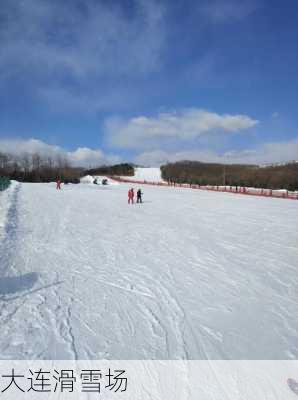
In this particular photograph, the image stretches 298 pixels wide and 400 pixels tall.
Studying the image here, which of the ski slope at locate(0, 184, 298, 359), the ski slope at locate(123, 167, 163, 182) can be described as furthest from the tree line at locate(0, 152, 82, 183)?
the ski slope at locate(0, 184, 298, 359)

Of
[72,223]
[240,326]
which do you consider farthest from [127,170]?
[240,326]

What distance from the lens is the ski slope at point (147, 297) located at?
3.44m

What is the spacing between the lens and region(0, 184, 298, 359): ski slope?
11.3ft

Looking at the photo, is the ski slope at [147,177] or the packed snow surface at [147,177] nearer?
the ski slope at [147,177]

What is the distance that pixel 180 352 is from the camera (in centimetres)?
333

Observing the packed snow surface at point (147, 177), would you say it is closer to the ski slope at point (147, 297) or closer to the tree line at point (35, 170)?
the tree line at point (35, 170)

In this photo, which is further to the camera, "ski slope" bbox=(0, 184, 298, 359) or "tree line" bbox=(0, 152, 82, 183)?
"tree line" bbox=(0, 152, 82, 183)

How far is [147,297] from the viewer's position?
475cm

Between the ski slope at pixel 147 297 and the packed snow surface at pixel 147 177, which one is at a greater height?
the packed snow surface at pixel 147 177

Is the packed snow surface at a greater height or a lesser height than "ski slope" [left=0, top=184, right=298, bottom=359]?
greater

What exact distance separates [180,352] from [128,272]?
275 centimetres

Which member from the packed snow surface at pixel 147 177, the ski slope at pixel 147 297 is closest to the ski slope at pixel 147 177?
the packed snow surface at pixel 147 177

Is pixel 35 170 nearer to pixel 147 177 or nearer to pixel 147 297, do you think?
pixel 147 177

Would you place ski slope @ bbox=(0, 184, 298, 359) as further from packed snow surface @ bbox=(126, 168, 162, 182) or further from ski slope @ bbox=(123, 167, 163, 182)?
packed snow surface @ bbox=(126, 168, 162, 182)
